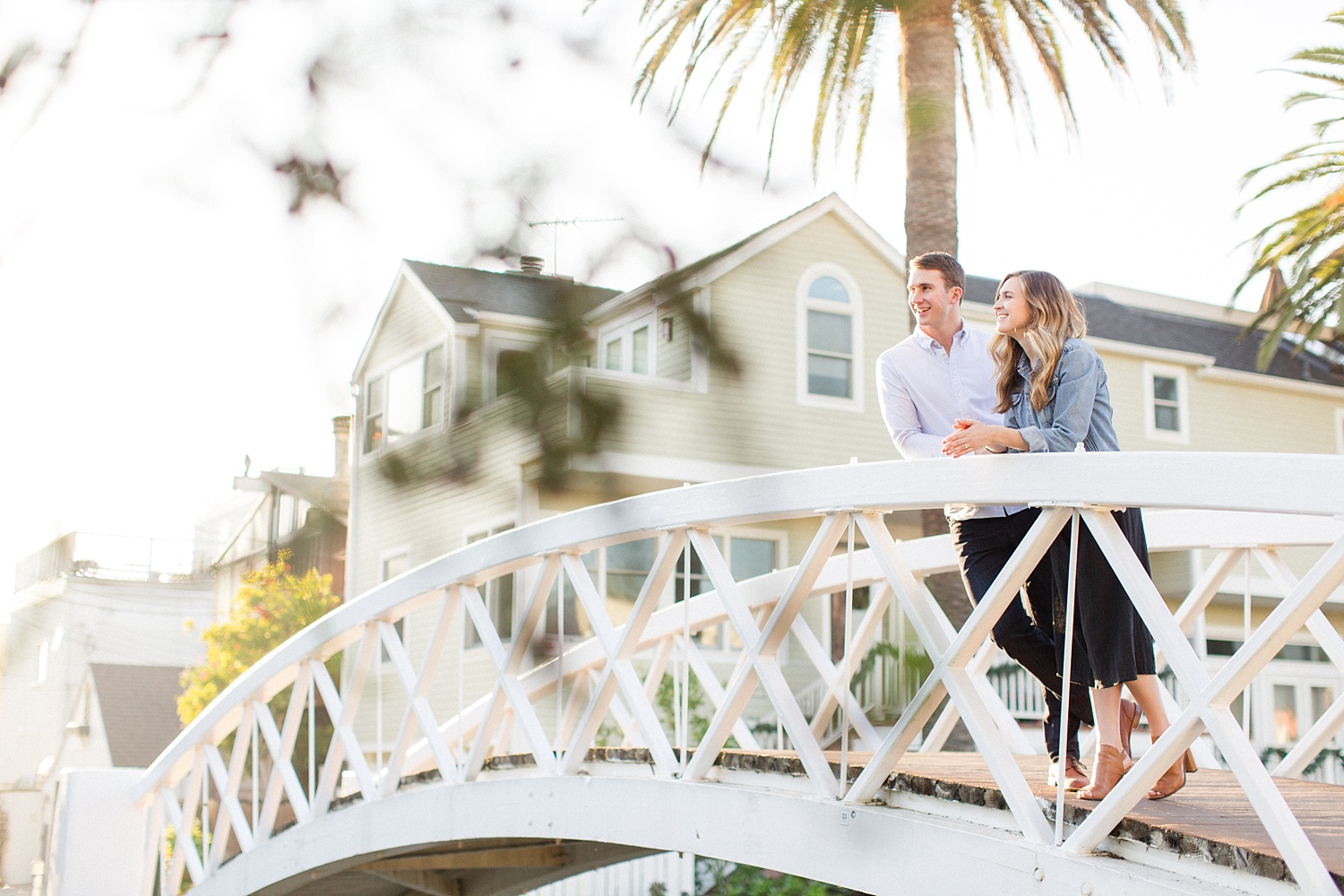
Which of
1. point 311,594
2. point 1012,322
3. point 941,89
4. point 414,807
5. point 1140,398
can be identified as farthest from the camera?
point 1140,398

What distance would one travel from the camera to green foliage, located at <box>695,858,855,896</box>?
11.4m

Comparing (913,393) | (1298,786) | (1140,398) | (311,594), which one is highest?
(1140,398)

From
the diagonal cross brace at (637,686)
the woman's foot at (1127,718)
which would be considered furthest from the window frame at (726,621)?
the woman's foot at (1127,718)

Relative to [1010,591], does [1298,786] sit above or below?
below

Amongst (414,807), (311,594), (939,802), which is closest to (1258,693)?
(414,807)

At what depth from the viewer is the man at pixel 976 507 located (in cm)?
384

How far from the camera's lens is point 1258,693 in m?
20.5

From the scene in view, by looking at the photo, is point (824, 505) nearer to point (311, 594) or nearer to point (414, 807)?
point (311, 594)

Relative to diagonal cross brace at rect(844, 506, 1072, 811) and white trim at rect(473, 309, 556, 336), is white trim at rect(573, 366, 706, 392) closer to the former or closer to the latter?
white trim at rect(473, 309, 556, 336)

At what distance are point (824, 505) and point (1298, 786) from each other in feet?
6.92

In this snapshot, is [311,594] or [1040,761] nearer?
[311,594]

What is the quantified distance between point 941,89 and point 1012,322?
8.95 ft

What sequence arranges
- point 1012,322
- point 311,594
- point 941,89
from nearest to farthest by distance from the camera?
point 941,89, point 311,594, point 1012,322

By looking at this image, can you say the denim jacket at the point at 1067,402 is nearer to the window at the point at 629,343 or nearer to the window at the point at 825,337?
the window at the point at 825,337
